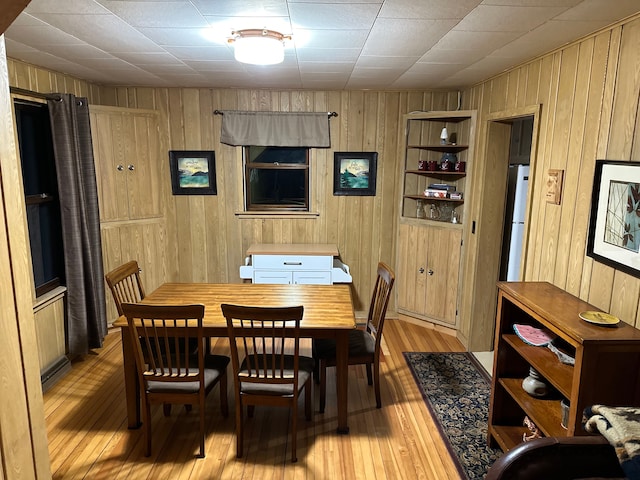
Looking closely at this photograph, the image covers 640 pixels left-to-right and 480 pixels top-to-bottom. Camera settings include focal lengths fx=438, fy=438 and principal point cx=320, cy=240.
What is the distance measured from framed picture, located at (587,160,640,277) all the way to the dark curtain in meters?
3.55

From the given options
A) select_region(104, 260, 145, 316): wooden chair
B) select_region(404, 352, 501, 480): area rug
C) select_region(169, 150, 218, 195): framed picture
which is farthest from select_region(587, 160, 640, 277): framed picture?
select_region(169, 150, 218, 195): framed picture

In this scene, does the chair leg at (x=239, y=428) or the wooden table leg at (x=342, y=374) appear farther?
the wooden table leg at (x=342, y=374)

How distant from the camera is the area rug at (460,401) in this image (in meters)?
2.50

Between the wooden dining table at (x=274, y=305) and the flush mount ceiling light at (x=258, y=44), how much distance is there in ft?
4.88

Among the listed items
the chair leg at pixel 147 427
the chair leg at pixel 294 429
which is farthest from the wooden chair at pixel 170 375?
the chair leg at pixel 294 429

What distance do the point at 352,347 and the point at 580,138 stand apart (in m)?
1.85

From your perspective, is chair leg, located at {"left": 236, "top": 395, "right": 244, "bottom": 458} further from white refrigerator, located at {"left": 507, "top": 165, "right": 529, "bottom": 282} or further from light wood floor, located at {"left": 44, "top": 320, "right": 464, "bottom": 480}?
white refrigerator, located at {"left": 507, "top": 165, "right": 529, "bottom": 282}

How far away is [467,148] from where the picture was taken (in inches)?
158

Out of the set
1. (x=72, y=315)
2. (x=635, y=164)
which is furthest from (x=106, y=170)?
(x=635, y=164)

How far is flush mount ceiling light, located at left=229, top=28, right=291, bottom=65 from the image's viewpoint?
2283 millimetres

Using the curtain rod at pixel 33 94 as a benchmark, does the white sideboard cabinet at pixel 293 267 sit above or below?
below

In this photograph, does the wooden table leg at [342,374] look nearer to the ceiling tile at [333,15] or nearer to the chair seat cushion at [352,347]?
the chair seat cushion at [352,347]

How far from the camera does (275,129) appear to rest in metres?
4.36

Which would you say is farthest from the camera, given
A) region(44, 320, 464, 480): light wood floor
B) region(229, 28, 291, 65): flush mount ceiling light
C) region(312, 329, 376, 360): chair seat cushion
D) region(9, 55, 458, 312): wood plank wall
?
region(9, 55, 458, 312): wood plank wall
